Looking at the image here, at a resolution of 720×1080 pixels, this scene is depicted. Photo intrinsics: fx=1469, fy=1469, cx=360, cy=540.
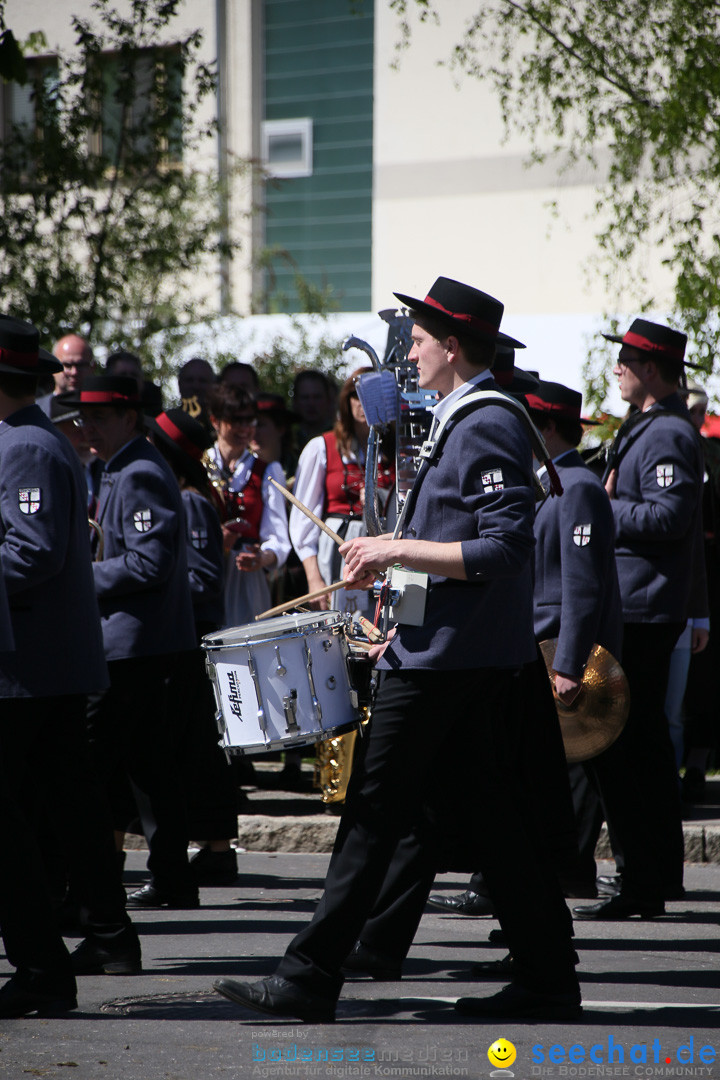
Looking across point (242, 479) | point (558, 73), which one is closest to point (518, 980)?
point (242, 479)

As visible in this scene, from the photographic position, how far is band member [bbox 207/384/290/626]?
832cm

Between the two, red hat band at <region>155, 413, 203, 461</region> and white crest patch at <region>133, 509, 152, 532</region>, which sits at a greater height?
red hat band at <region>155, 413, 203, 461</region>

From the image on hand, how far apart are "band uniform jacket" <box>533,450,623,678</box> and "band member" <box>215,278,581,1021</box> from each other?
1376 mm

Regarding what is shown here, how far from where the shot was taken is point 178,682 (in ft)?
20.9

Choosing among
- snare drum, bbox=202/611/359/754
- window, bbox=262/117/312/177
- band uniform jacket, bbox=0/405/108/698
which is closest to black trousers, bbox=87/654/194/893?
band uniform jacket, bbox=0/405/108/698

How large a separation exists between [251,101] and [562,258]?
23.5 ft

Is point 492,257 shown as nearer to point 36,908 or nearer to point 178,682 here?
point 178,682

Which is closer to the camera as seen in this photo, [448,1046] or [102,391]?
[448,1046]

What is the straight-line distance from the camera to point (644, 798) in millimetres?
6031

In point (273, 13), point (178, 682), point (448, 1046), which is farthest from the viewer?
point (273, 13)

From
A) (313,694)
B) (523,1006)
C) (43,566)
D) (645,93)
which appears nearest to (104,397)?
(43,566)

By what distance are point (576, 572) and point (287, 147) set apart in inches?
946

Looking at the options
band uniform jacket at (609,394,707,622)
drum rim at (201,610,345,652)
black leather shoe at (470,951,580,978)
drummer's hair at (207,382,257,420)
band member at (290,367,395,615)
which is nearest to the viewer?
drum rim at (201,610,345,652)

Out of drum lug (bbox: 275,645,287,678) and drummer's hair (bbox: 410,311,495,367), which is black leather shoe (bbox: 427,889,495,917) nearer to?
drum lug (bbox: 275,645,287,678)
